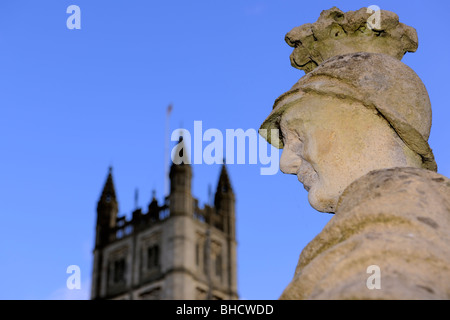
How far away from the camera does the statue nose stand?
222cm

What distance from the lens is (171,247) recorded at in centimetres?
5094

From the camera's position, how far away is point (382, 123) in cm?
208

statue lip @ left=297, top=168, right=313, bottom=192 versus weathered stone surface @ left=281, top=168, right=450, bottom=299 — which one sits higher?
statue lip @ left=297, top=168, right=313, bottom=192

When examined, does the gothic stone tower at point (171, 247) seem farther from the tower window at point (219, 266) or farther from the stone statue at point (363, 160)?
the stone statue at point (363, 160)

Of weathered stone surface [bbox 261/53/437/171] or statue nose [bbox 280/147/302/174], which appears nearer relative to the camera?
weathered stone surface [bbox 261/53/437/171]

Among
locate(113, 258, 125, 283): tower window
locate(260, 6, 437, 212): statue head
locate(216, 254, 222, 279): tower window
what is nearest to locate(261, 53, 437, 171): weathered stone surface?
locate(260, 6, 437, 212): statue head

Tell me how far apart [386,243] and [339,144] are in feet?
2.19

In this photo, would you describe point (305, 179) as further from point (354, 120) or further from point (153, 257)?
point (153, 257)

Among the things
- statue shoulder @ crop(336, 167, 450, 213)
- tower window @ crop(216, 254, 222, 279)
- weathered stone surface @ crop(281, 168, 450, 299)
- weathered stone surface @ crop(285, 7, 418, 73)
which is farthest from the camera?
tower window @ crop(216, 254, 222, 279)

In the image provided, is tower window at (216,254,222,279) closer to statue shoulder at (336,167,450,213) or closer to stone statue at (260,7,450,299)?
stone statue at (260,7,450,299)

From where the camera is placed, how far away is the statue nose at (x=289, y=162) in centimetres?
222

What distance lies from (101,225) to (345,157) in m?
55.2

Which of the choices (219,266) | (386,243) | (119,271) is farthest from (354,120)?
(119,271)

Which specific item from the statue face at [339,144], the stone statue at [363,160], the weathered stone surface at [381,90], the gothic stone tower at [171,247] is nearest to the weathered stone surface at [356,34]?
the stone statue at [363,160]
